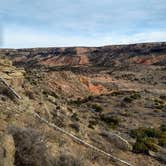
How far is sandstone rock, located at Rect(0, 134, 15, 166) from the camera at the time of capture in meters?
10.0

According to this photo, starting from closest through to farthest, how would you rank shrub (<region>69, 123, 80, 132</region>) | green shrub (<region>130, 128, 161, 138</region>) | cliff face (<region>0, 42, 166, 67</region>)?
shrub (<region>69, 123, 80, 132</region>), green shrub (<region>130, 128, 161, 138</region>), cliff face (<region>0, 42, 166, 67</region>)

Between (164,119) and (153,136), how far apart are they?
8.21 metres

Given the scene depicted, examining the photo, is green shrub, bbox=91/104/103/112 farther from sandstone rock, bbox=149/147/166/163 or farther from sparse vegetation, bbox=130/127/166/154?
sandstone rock, bbox=149/147/166/163

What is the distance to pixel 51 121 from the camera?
634 inches

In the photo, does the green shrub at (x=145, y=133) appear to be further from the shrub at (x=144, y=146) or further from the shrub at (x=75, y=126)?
the shrub at (x=75, y=126)

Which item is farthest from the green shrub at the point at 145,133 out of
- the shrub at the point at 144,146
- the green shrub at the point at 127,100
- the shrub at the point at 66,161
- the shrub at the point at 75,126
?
the green shrub at the point at 127,100

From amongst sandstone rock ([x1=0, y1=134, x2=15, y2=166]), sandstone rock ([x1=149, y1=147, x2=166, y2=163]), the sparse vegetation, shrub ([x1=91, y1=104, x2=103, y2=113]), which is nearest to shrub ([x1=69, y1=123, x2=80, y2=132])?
the sparse vegetation

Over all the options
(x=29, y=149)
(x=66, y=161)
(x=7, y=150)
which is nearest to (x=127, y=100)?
(x=66, y=161)

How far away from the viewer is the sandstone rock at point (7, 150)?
10005mm

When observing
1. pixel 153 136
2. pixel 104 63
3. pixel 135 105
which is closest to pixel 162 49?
pixel 104 63

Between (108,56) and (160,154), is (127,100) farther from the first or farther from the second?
(108,56)

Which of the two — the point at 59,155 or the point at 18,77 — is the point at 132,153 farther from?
the point at 18,77

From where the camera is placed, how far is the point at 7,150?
10680mm

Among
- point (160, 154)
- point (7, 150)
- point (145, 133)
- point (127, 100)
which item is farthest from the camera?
point (127, 100)
